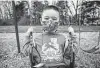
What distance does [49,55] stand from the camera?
78 centimetres

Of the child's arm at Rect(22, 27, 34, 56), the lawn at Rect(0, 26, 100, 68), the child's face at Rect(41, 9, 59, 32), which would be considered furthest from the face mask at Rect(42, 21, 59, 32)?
the lawn at Rect(0, 26, 100, 68)

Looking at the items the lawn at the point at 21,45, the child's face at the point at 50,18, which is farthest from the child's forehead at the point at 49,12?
the lawn at the point at 21,45

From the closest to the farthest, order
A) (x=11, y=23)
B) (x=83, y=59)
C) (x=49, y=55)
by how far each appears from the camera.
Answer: (x=49, y=55) → (x=11, y=23) → (x=83, y=59)

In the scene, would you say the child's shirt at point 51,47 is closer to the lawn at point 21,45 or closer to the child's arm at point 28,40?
the child's arm at point 28,40

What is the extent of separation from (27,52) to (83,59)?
0.65 metres

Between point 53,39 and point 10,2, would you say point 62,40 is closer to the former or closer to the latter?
point 53,39

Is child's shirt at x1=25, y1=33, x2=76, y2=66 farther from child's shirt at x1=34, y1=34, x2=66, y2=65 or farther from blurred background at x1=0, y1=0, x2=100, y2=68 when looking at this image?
blurred background at x1=0, y1=0, x2=100, y2=68

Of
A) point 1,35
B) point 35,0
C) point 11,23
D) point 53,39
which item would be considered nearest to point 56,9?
point 53,39

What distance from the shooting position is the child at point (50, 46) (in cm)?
77

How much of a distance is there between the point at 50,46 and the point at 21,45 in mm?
423

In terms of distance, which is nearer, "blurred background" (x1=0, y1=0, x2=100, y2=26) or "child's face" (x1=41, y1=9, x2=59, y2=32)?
"child's face" (x1=41, y1=9, x2=59, y2=32)

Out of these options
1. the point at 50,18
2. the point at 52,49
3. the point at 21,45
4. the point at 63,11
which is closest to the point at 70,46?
the point at 52,49

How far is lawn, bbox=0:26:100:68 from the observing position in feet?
3.39

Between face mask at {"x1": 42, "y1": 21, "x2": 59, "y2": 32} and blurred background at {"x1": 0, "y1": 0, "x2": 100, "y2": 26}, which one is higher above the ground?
blurred background at {"x1": 0, "y1": 0, "x2": 100, "y2": 26}
